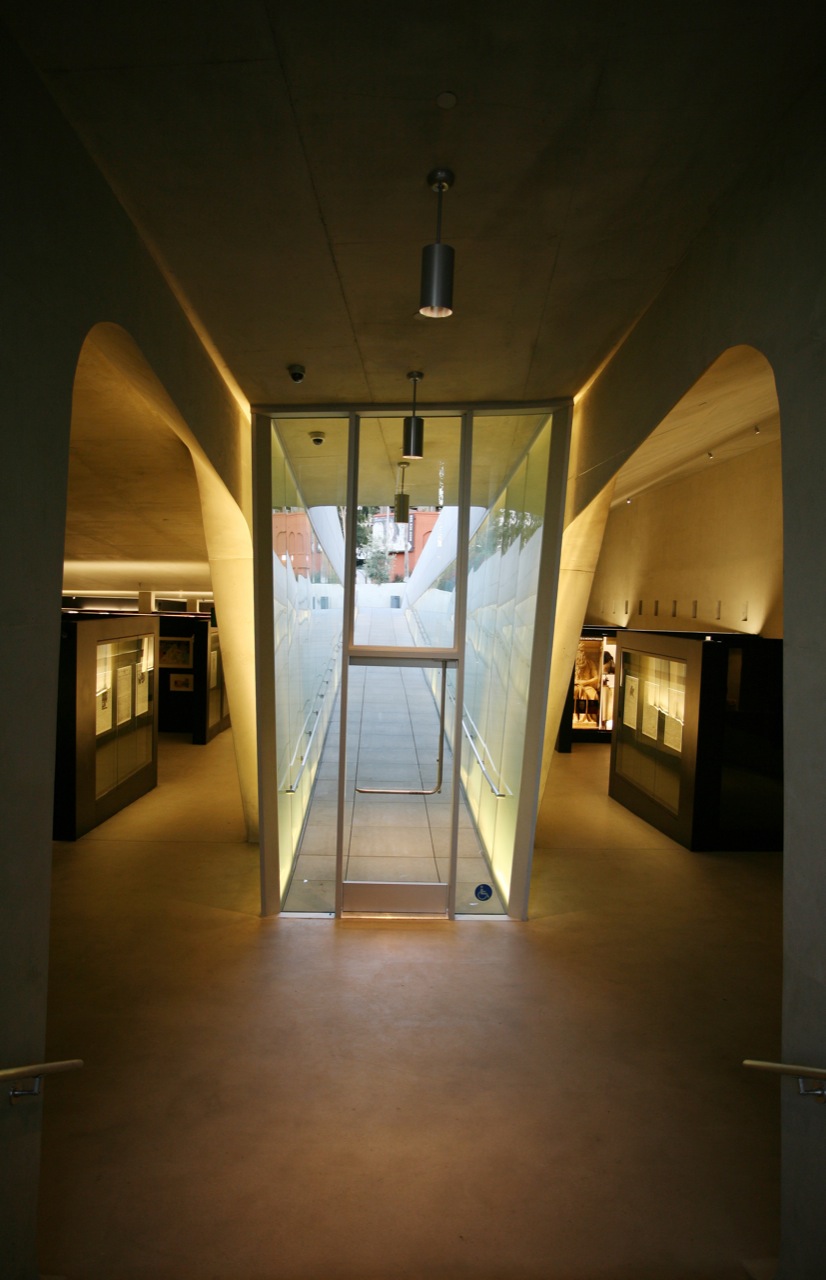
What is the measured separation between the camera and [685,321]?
125 inches

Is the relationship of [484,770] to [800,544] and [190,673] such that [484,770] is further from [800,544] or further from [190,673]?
[190,673]

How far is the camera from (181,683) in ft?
41.1

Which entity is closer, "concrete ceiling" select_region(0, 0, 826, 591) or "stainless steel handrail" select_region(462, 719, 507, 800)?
"concrete ceiling" select_region(0, 0, 826, 591)

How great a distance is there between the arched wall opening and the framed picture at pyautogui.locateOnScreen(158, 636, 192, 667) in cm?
187

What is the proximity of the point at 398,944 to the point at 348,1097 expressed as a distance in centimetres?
179

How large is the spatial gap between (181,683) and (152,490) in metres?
4.57

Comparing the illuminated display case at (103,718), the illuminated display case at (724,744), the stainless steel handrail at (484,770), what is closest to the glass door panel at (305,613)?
the stainless steel handrail at (484,770)

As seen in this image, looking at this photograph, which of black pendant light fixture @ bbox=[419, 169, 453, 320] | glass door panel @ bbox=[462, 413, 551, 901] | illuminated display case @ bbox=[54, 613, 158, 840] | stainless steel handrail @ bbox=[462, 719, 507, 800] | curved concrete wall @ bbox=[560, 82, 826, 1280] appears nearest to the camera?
curved concrete wall @ bbox=[560, 82, 826, 1280]

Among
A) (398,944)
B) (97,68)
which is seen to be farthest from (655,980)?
(97,68)

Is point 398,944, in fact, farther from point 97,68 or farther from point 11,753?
point 97,68

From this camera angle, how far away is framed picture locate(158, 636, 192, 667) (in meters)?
12.2

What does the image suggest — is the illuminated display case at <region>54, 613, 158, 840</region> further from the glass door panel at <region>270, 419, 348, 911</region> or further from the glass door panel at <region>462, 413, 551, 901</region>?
the glass door panel at <region>462, 413, 551, 901</region>

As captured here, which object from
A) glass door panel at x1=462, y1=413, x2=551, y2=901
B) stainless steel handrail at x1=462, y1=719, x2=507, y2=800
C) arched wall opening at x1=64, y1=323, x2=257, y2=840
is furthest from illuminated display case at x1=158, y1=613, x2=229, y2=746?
glass door panel at x1=462, y1=413, x2=551, y2=901

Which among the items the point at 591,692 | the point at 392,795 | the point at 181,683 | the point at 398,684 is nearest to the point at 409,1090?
the point at 392,795
